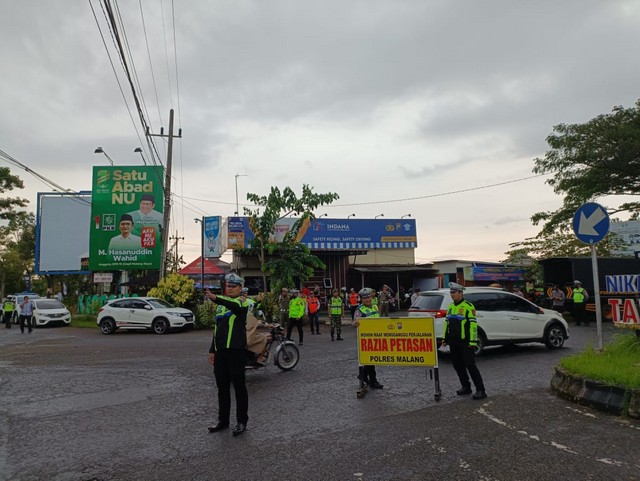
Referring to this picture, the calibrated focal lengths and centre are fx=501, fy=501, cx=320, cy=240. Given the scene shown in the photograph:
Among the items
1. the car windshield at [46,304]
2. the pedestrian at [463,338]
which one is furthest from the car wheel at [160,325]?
the pedestrian at [463,338]

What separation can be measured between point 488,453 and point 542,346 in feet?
30.2

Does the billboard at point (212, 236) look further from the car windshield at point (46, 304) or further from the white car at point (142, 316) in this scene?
the car windshield at point (46, 304)

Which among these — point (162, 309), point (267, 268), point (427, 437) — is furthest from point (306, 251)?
point (427, 437)

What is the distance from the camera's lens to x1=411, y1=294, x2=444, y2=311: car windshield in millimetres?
11016

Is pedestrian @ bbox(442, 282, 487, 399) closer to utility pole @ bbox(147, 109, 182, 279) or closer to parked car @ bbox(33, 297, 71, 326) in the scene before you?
utility pole @ bbox(147, 109, 182, 279)

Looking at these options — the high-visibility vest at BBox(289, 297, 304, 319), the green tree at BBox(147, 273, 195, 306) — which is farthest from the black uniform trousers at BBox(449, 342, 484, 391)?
the green tree at BBox(147, 273, 195, 306)

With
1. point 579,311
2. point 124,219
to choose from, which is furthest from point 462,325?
point 124,219

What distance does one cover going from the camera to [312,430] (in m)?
5.75

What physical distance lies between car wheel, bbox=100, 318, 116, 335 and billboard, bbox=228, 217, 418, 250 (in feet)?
26.4

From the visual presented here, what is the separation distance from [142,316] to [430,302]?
1387cm

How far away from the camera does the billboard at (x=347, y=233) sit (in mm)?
28141

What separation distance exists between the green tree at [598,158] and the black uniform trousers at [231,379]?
1990cm

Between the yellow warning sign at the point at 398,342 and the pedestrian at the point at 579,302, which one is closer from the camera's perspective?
the yellow warning sign at the point at 398,342

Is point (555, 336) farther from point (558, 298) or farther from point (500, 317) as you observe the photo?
point (558, 298)
